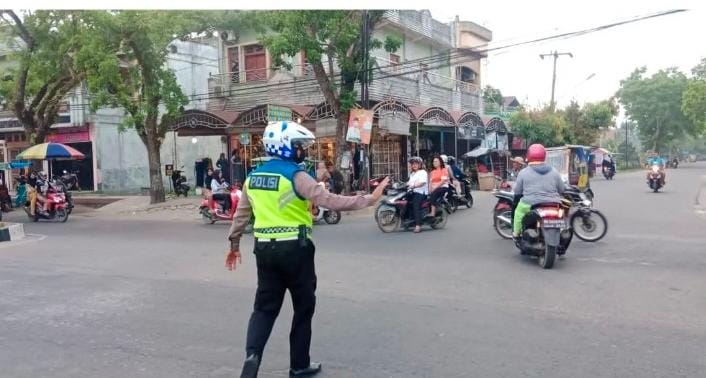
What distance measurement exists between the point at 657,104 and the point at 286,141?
Answer: 63.0 meters

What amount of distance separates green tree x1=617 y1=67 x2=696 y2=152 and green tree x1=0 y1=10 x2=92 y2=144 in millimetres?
55471

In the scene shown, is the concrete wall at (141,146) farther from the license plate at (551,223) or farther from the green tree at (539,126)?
the license plate at (551,223)

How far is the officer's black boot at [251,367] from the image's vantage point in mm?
3725

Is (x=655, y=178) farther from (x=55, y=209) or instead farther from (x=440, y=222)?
(x=55, y=209)

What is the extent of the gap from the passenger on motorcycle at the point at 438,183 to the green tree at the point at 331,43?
5.29 metres

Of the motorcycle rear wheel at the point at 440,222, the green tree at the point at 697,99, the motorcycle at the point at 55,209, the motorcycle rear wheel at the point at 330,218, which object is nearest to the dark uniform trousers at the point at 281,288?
the motorcycle rear wheel at the point at 440,222

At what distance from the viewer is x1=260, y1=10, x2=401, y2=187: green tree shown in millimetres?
15562

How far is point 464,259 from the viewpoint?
8336 mm

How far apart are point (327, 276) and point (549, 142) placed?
27.6m

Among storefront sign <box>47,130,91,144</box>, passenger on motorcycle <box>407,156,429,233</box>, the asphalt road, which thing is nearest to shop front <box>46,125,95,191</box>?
storefront sign <box>47,130,91,144</box>

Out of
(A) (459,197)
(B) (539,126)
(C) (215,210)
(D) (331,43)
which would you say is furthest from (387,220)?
(B) (539,126)

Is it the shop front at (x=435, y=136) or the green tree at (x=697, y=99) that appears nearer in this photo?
the shop front at (x=435, y=136)

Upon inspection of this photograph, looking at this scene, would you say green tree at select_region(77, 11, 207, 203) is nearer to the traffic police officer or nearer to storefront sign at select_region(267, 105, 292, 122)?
storefront sign at select_region(267, 105, 292, 122)

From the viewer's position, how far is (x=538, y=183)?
7750 mm
